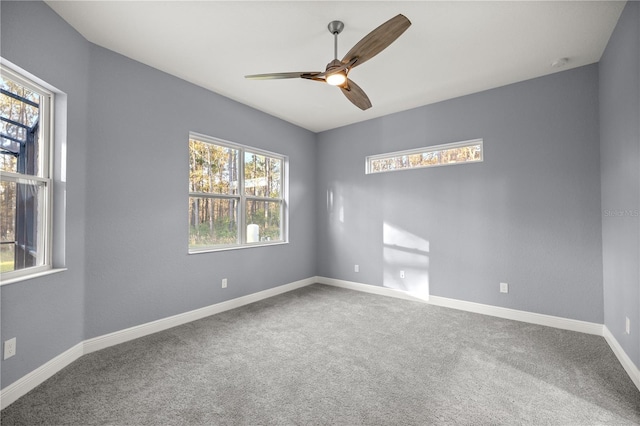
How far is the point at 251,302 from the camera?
4.06 m

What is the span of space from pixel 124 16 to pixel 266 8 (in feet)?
3.82

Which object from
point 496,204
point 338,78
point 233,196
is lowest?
point 496,204

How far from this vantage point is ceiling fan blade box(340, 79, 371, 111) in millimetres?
2558

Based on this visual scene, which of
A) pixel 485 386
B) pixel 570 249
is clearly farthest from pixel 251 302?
pixel 570 249

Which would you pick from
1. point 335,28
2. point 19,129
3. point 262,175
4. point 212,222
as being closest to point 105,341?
point 212,222

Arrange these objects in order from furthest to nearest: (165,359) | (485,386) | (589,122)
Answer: (589,122) → (165,359) → (485,386)

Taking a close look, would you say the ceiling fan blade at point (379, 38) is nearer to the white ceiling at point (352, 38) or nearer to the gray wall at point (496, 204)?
the white ceiling at point (352, 38)

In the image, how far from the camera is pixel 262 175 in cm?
450

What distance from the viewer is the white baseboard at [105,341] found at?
191 cm

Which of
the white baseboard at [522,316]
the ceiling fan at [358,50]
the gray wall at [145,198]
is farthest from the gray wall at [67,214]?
the white baseboard at [522,316]

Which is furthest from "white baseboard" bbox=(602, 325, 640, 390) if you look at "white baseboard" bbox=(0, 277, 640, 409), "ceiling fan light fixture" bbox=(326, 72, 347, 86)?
"ceiling fan light fixture" bbox=(326, 72, 347, 86)

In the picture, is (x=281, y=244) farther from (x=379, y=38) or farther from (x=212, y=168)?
(x=379, y=38)

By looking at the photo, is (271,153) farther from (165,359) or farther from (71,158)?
(165,359)

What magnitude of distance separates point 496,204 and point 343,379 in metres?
2.83
